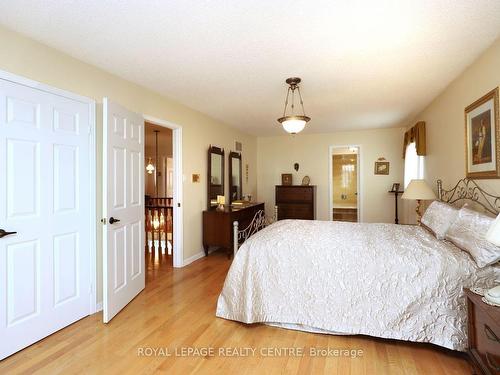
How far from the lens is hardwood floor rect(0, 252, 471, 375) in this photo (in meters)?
1.93

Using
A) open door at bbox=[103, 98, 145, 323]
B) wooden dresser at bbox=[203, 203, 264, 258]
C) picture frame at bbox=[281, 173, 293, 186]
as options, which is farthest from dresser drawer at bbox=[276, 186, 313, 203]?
open door at bbox=[103, 98, 145, 323]

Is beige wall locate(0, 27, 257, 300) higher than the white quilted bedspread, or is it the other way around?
beige wall locate(0, 27, 257, 300)

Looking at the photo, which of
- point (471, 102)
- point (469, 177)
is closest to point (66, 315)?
point (469, 177)

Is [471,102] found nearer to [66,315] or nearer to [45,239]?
[45,239]

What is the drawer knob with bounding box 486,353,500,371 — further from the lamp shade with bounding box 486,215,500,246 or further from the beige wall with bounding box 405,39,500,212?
the beige wall with bounding box 405,39,500,212

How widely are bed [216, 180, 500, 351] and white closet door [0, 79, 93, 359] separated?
1405 millimetres

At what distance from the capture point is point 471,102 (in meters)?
2.88

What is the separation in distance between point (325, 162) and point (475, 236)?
4697mm

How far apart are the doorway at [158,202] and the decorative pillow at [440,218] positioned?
3.34 metres

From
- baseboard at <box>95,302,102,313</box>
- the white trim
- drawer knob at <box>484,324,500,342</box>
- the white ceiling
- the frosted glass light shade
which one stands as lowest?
baseboard at <box>95,302,102,313</box>

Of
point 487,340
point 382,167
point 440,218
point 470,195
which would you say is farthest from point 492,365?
point 382,167

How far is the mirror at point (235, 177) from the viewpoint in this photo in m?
5.80

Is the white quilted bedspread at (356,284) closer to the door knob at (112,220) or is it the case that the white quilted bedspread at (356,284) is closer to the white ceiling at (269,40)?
the door knob at (112,220)

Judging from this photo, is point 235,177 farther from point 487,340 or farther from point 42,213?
point 487,340
